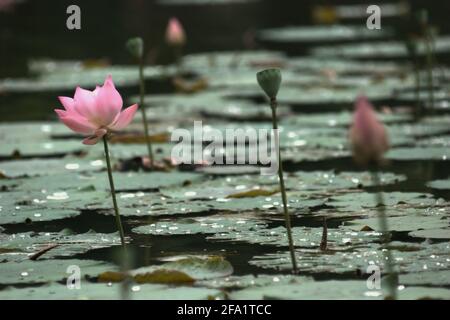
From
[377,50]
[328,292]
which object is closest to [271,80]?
[328,292]

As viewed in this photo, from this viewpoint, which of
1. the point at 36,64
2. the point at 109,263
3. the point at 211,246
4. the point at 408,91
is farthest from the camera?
the point at 36,64

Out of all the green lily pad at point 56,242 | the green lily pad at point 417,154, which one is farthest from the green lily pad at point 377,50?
the green lily pad at point 56,242

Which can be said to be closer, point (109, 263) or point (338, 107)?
point (109, 263)

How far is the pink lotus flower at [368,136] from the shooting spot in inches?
86.4

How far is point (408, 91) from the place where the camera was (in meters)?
6.57

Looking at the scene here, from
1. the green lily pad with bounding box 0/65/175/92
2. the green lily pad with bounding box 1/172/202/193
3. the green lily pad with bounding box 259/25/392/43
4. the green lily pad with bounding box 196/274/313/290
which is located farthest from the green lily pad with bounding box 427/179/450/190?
the green lily pad with bounding box 259/25/392/43

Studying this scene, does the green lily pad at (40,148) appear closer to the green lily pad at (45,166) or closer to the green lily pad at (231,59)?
the green lily pad at (45,166)

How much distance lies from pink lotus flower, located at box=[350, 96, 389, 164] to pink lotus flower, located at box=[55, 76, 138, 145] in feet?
2.74

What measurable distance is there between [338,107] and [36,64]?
128 inches

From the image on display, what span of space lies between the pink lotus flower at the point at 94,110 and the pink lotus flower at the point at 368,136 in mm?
836
